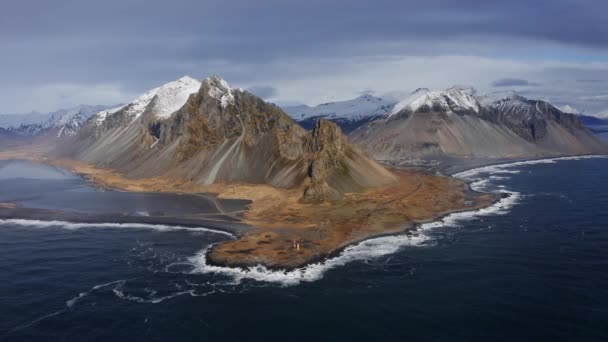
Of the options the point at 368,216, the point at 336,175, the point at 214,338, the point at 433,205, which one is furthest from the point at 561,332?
the point at 336,175

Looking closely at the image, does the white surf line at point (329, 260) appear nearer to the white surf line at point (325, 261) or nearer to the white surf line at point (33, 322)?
the white surf line at point (325, 261)

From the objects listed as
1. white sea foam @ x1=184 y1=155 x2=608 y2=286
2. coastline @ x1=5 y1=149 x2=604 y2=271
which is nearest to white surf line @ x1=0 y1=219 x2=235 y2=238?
coastline @ x1=5 y1=149 x2=604 y2=271

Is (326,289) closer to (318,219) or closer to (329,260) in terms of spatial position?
(329,260)

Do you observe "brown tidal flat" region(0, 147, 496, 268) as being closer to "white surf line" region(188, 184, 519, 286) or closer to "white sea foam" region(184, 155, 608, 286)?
"white surf line" region(188, 184, 519, 286)

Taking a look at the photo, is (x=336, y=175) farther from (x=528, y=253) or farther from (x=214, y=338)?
(x=214, y=338)

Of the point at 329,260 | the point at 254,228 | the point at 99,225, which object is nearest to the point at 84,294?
the point at 329,260

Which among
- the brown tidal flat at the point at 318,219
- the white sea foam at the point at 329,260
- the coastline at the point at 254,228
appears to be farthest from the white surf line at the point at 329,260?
the brown tidal flat at the point at 318,219
